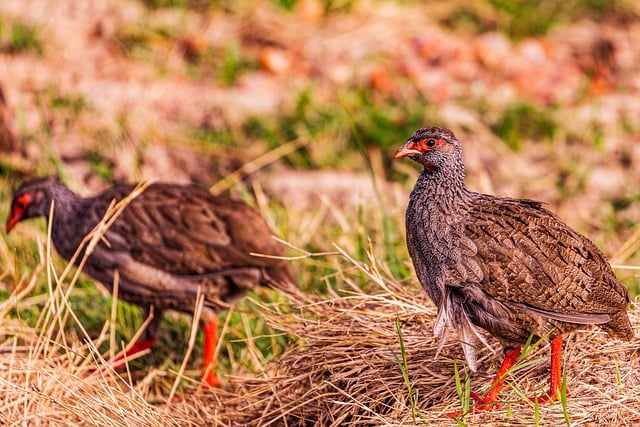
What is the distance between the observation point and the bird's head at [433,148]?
3922 millimetres

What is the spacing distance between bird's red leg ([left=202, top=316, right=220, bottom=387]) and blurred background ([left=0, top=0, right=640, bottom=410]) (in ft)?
2.77

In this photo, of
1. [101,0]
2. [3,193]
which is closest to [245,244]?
[3,193]

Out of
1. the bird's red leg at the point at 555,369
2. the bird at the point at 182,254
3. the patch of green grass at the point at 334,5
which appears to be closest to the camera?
the bird's red leg at the point at 555,369

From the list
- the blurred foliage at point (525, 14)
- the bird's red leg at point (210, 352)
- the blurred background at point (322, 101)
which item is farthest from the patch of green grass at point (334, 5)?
the bird's red leg at point (210, 352)

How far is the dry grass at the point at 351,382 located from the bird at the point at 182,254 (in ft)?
1.77

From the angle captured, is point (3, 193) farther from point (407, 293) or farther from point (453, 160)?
point (453, 160)

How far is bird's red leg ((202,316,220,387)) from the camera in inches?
201

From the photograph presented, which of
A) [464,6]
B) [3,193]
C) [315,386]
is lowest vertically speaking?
[3,193]

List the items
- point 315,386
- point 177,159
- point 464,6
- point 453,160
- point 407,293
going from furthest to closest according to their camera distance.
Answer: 1. point 464,6
2. point 177,159
3. point 407,293
4. point 315,386
5. point 453,160

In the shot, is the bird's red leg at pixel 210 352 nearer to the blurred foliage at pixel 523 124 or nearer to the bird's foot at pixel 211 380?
the bird's foot at pixel 211 380

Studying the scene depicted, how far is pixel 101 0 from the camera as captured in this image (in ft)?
31.1

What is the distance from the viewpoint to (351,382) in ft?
14.0

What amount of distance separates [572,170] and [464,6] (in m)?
2.65

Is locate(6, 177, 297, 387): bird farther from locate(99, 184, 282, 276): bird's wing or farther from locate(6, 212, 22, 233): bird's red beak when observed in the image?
locate(6, 212, 22, 233): bird's red beak
